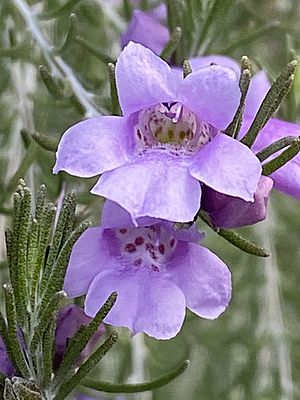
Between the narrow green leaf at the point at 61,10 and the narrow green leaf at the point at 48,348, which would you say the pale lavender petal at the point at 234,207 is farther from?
the narrow green leaf at the point at 61,10

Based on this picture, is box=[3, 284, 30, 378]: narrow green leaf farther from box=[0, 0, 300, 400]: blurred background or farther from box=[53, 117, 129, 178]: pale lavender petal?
box=[0, 0, 300, 400]: blurred background

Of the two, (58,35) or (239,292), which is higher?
(58,35)

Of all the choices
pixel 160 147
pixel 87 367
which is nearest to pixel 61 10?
pixel 160 147

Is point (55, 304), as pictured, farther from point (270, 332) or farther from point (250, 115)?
point (270, 332)

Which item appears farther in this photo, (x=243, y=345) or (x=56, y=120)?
(x=243, y=345)

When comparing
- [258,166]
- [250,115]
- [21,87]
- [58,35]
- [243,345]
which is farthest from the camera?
[243,345]

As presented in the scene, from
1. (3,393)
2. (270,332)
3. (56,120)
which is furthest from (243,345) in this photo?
(3,393)

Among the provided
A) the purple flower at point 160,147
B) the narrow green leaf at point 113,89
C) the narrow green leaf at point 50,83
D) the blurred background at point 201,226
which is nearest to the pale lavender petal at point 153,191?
the purple flower at point 160,147
